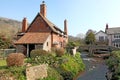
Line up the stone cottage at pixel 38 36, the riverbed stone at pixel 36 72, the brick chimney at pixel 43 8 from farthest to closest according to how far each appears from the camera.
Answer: the brick chimney at pixel 43 8
the stone cottage at pixel 38 36
the riverbed stone at pixel 36 72

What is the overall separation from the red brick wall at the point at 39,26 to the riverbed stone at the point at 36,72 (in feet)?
73.0

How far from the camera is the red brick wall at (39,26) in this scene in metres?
47.1

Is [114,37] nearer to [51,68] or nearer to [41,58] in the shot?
[41,58]

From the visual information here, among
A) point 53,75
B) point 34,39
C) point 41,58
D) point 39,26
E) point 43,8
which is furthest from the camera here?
point 43,8

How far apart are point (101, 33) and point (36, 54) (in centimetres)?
5618

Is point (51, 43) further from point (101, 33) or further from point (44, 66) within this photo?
point (101, 33)

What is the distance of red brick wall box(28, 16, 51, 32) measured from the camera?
154 ft

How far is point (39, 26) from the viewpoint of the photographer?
157ft

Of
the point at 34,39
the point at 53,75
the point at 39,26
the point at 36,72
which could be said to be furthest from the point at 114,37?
the point at 36,72

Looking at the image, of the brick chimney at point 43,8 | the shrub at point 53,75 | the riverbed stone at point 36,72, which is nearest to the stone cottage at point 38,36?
the brick chimney at point 43,8

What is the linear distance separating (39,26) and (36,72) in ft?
84.2

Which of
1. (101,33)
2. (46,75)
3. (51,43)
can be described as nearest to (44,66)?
(46,75)

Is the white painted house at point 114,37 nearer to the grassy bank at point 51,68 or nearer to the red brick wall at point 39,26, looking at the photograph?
the red brick wall at point 39,26

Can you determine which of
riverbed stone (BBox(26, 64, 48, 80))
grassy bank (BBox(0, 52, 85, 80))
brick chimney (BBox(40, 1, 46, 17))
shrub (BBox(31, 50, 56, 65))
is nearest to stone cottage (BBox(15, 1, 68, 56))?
brick chimney (BBox(40, 1, 46, 17))
